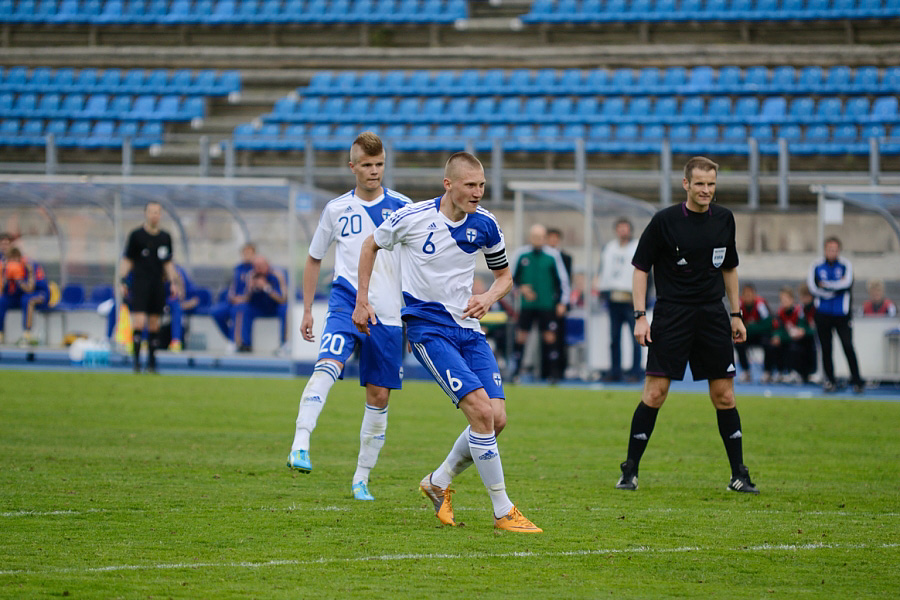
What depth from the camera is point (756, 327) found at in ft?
59.0

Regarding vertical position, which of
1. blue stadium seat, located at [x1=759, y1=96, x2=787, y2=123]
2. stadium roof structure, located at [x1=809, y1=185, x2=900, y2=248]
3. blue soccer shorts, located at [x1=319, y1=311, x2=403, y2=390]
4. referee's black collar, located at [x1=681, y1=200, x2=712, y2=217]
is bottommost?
blue soccer shorts, located at [x1=319, y1=311, x2=403, y2=390]

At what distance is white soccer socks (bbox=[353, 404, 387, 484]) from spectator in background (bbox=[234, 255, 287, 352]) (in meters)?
12.0

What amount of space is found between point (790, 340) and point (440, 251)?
12655 millimetres

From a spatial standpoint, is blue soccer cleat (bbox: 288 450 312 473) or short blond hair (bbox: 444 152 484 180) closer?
short blond hair (bbox: 444 152 484 180)

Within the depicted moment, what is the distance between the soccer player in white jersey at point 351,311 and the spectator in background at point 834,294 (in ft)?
31.1

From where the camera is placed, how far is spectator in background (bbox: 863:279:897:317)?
17.2m

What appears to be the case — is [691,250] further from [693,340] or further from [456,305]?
[456,305]

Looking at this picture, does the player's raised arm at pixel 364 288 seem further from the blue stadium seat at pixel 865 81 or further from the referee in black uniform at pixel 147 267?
the blue stadium seat at pixel 865 81

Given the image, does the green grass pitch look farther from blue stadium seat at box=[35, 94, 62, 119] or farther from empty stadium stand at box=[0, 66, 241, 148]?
blue stadium seat at box=[35, 94, 62, 119]

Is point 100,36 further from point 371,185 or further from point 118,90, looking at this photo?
point 371,185

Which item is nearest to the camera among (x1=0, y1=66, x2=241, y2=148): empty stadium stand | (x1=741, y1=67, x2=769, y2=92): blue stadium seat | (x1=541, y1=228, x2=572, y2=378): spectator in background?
(x1=541, y1=228, x2=572, y2=378): spectator in background

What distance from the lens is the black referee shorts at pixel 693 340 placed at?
7.75m

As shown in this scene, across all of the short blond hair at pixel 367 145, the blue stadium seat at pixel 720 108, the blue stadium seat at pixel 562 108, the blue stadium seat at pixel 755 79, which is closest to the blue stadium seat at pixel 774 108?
the blue stadium seat at pixel 755 79

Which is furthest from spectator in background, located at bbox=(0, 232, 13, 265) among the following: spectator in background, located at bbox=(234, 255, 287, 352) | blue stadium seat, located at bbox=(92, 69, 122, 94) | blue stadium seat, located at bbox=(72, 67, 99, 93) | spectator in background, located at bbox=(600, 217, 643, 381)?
blue stadium seat, located at bbox=(72, 67, 99, 93)
